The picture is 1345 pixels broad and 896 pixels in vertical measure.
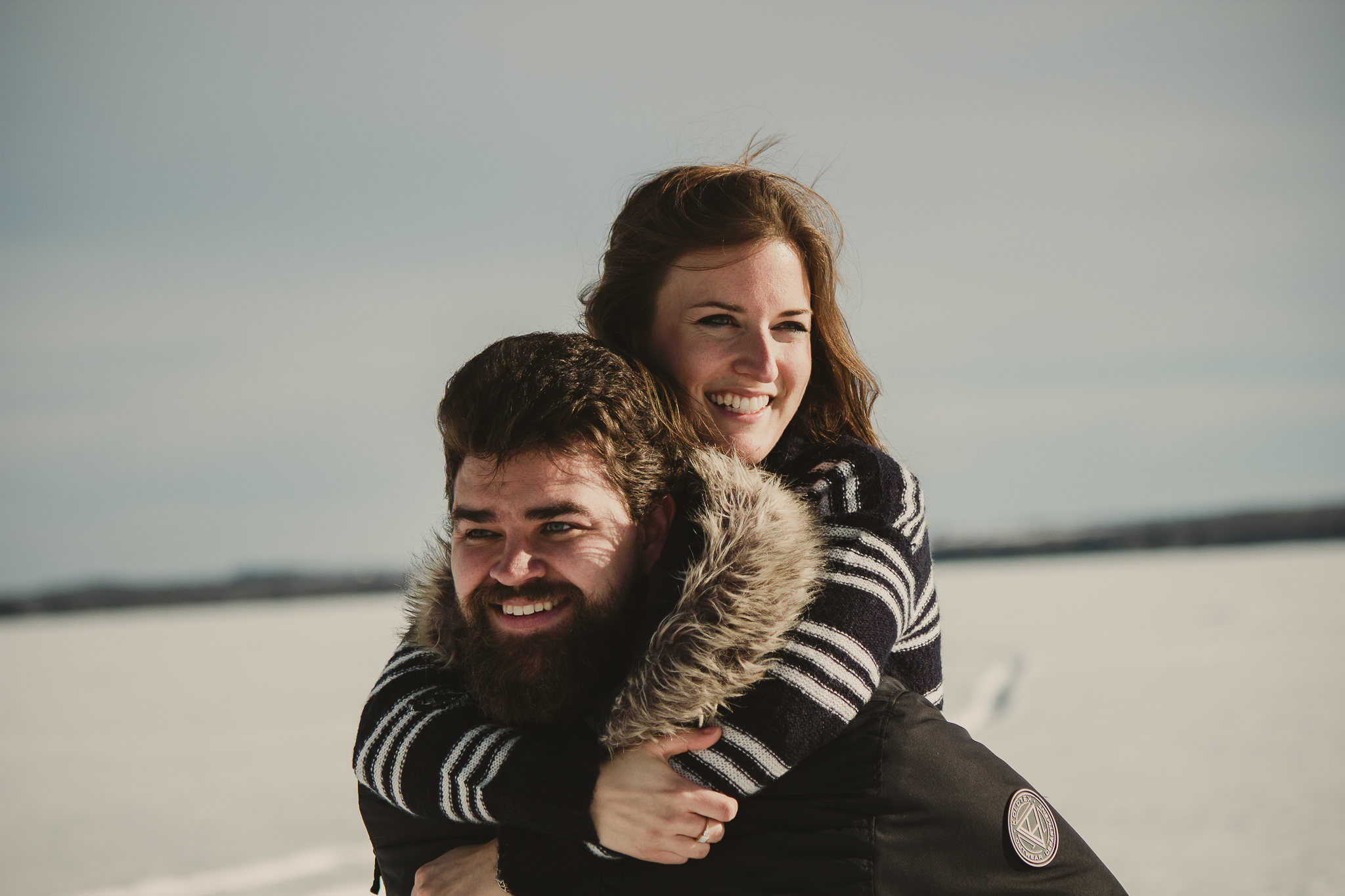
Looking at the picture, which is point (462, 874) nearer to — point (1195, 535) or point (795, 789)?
point (795, 789)

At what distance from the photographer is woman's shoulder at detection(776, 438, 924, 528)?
2217 millimetres

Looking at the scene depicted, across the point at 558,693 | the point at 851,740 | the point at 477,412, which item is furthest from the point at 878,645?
the point at 477,412

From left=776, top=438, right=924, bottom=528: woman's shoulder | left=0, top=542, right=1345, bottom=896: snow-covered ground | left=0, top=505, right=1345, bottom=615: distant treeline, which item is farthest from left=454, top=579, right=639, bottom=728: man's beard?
left=0, top=505, right=1345, bottom=615: distant treeline

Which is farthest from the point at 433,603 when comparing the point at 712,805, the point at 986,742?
the point at 986,742

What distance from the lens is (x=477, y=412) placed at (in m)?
2.15

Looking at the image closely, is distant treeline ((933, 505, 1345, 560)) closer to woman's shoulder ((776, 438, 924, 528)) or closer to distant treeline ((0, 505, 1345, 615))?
distant treeline ((0, 505, 1345, 615))

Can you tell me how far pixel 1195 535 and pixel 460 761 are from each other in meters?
35.3

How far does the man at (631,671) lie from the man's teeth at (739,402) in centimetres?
36

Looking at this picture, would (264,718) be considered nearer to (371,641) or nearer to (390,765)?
(371,641)

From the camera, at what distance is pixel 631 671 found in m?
1.98

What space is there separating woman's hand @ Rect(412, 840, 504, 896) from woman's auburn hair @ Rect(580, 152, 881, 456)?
1166mm

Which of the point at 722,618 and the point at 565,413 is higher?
the point at 565,413

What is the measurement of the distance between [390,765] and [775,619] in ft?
2.78

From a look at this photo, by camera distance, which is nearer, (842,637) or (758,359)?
(842,637)
